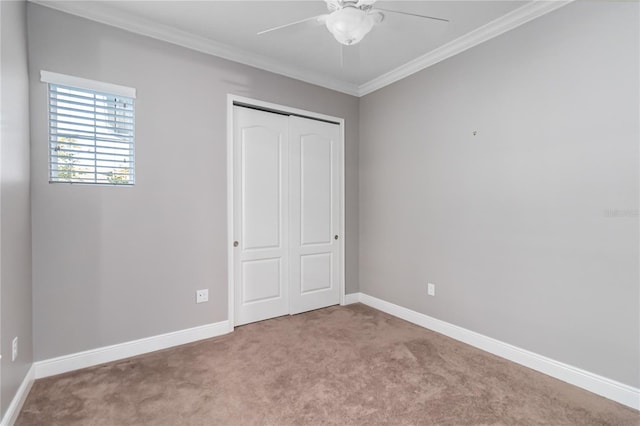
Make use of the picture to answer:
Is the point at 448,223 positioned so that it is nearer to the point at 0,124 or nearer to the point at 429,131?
the point at 429,131

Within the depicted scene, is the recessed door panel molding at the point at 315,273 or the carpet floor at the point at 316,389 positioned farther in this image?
the recessed door panel molding at the point at 315,273

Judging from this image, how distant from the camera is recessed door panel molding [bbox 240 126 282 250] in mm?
3223

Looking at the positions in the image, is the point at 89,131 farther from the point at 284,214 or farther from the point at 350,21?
the point at 350,21

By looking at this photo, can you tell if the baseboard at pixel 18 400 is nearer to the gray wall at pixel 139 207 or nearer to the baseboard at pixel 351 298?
the gray wall at pixel 139 207

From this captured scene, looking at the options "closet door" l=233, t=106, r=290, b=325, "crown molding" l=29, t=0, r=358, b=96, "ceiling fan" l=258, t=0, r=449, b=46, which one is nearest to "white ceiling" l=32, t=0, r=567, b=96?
"crown molding" l=29, t=0, r=358, b=96

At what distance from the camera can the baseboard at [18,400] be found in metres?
1.69

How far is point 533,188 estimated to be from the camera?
7.77 feet

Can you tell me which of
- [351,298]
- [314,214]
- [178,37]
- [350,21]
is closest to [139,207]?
[178,37]

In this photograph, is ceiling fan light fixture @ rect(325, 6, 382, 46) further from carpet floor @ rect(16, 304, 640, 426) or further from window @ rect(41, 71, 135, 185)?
carpet floor @ rect(16, 304, 640, 426)

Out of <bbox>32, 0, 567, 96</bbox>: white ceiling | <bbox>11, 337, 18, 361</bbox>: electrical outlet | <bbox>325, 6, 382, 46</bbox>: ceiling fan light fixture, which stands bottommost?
<bbox>11, 337, 18, 361</bbox>: electrical outlet

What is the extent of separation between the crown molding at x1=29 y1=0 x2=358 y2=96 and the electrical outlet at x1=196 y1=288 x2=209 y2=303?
2205 mm

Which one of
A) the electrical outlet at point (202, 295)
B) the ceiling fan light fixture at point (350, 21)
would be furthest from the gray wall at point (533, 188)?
the electrical outlet at point (202, 295)

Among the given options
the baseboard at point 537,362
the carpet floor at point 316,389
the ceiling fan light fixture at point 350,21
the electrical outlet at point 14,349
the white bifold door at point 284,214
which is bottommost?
the carpet floor at point 316,389

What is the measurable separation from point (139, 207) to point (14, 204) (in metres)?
0.79
